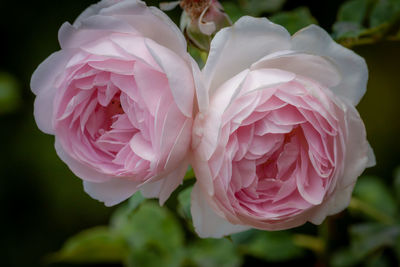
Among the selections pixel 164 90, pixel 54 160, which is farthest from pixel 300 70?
pixel 54 160

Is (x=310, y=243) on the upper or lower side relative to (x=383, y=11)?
lower

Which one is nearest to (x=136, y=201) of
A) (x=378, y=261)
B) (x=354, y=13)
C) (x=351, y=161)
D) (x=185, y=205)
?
(x=185, y=205)

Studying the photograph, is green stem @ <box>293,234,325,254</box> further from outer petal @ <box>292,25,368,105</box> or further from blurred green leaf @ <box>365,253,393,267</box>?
outer petal @ <box>292,25,368,105</box>

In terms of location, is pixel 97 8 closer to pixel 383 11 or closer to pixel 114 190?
pixel 114 190

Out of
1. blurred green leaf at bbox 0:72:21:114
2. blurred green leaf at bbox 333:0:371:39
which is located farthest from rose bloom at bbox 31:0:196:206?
blurred green leaf at bbox 0:72:21:114

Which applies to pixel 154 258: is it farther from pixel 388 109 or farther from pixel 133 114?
pixel 388 109

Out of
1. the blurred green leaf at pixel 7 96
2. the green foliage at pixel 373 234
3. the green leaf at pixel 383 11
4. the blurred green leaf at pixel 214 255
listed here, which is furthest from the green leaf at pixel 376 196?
the blurred green leaf at pixel 7 96

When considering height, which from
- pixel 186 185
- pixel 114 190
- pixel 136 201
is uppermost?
pixel 114 190
